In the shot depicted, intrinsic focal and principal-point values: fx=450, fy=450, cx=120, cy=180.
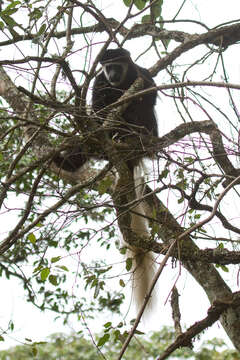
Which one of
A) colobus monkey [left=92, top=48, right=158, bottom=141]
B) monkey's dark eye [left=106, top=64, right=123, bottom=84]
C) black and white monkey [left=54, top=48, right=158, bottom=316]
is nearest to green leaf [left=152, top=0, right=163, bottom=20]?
black and white monkey [left=54, top=48, right=158, bottom=316]

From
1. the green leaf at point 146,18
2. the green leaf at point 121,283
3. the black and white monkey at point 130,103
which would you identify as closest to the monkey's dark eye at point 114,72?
the black and white monkey at point 130,103

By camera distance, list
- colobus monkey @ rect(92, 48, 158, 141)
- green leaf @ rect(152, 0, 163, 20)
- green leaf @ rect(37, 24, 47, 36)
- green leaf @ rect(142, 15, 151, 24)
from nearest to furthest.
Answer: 1. green leaf @ rect(37, 24, 47, 36)
2. green leaf @ rect(152, 0, 163, 20)
3. green leaf @ rect(142, 15, 151, 24)
4. colobus monkey @ rect(92, 48, 158, 141)

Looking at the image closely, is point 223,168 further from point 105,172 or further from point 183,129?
point 105,172

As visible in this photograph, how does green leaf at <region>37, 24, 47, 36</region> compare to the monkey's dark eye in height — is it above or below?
below

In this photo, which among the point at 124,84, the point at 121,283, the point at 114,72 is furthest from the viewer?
the point at 124,84

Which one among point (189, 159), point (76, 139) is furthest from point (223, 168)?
point (76, 139)

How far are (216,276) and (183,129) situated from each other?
0.73 meters

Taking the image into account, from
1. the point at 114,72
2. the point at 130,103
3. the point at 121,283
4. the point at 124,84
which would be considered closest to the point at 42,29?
the point at 121,283

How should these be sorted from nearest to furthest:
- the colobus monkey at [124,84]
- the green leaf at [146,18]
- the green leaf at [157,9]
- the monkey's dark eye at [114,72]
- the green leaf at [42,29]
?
1. the green leaf at [42,29]
2. the green leaf at [157,9]
3. the green leaf at [146,18]
4. the colobus monkey at [124,84]
5. the monkey's dark eye at [114,72]

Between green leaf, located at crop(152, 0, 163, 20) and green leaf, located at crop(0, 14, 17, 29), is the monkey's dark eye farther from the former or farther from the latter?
green leaf, located at crop(0, 14, 17, 29)

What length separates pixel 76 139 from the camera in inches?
69.9

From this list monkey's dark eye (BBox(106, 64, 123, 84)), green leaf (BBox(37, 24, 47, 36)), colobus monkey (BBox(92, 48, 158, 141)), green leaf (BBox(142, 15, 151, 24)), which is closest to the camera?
green leaf (BBox(37, 24, 47, 36))

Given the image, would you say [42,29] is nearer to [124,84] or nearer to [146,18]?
[146,18]

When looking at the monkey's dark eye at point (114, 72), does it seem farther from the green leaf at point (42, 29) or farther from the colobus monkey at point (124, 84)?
the green leaf at point (42, 29)
